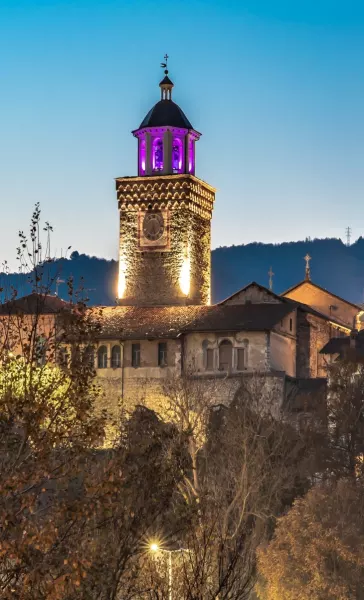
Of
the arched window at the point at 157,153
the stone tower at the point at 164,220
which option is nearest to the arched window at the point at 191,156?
the stone tower at the point at 164,220

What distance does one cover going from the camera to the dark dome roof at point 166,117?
96000 millimetres

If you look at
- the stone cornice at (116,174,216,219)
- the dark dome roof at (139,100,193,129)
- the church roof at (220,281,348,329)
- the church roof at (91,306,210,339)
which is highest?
the dark dome roof at (139,100,193,129)

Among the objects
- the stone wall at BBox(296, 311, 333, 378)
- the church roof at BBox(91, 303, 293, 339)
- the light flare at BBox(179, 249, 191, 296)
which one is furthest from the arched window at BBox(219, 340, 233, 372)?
the light flare at BBox(179, 249, 191, 296)

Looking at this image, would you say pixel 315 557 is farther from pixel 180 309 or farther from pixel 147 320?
pixel 180 309

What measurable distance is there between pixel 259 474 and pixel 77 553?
44759mm

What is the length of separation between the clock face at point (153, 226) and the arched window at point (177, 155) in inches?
115

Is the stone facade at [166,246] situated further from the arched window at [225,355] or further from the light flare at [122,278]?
the arched window at [225,355]

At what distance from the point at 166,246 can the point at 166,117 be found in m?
7.66

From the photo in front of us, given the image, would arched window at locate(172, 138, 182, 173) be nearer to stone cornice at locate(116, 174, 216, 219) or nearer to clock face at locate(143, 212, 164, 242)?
stone cornice at locate(116, 174, 216, 219)

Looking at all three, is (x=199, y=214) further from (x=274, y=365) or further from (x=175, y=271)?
(x=274, y=365)

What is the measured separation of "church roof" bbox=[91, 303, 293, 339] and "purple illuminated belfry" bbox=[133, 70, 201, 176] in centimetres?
894

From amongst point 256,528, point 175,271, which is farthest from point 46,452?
point 175,271

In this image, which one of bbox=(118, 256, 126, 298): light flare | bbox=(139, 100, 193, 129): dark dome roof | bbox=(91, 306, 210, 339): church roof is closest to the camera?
bbox=(91, 306, 210, 339): church roof

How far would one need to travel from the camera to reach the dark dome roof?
96000mm
